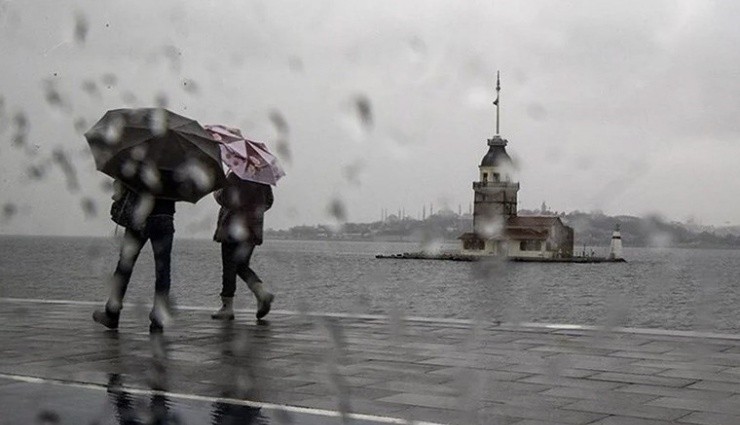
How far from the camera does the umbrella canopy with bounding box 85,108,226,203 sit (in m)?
11.0

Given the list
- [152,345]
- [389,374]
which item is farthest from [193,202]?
[389,374]

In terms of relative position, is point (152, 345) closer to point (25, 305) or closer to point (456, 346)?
point (456, 346)

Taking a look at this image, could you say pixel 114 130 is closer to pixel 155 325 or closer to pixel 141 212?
pixel 141 212

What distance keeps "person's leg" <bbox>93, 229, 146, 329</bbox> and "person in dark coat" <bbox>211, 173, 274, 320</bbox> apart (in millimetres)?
1400

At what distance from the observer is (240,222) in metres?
12.7

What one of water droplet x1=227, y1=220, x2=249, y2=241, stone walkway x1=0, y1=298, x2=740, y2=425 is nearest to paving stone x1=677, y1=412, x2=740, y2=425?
stone walkway x1=0, y1=298, x2=740, y2=425

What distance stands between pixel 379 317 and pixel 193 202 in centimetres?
351

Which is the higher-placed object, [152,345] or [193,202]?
[193,202]

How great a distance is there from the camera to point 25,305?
49.8 feet

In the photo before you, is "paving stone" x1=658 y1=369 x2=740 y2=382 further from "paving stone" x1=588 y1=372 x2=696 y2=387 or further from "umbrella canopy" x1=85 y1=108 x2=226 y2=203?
"umbrella canopy" x1=85 y1=108 x2=226 y2=203

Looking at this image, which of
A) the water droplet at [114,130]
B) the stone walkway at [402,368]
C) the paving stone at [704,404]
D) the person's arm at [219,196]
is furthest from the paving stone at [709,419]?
the person's arm at [219,196]

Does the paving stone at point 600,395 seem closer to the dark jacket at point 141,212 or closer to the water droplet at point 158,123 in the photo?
the dark jacket at point 141,212

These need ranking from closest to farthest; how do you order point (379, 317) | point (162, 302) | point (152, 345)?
point (152, 345), point (162, 302), point (379, 317)

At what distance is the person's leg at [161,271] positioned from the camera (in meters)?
11.2
